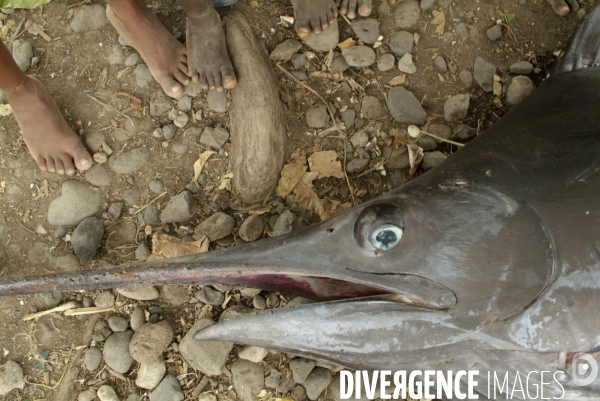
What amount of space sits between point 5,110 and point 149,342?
1.69 metres

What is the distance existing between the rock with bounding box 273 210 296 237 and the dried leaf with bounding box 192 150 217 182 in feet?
1.87

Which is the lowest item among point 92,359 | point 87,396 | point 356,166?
point 87,396

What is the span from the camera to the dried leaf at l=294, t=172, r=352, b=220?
2.84 meters

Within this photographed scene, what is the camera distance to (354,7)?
9.96 feet

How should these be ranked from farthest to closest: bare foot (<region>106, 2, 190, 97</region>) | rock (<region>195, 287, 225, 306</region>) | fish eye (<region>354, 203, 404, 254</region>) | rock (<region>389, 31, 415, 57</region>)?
1. rock (<region>389, 31, 415, 57</region>)
2. bare foot (<region>106, 2, 190, 97</region>)
3. rock (<region>195, 287, 225, 306</region>)
4. fish eye (<region>354, 203, 404, 254</region>)

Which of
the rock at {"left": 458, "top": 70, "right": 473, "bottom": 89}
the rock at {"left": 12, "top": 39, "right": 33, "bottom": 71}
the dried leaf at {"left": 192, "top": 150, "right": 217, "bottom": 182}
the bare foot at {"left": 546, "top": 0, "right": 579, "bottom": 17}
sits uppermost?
the bare foot at {"left": 546, "top": 0, "right": 579, "bottom": 17}

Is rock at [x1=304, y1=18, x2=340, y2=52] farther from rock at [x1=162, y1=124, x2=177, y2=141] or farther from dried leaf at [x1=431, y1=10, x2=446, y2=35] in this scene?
rock at [x1=162, y1=124, x2=177, y2=141]

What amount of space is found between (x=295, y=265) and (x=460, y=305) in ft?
2.00

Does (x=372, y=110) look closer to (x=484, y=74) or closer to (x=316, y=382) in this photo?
(x=484, y=74)

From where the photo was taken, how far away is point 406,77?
3070mm

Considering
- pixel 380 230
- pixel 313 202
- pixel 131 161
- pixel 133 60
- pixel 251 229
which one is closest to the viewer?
pixel 380 230

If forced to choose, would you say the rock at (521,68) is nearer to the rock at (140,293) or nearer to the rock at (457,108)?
the rock at (457,108)

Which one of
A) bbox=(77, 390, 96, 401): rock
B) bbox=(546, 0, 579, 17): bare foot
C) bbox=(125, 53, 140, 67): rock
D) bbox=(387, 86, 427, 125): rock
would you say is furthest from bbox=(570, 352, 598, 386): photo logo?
bbox=(125, 53, 140, 67): rock

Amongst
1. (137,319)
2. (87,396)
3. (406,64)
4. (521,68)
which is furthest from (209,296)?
(521,68)
